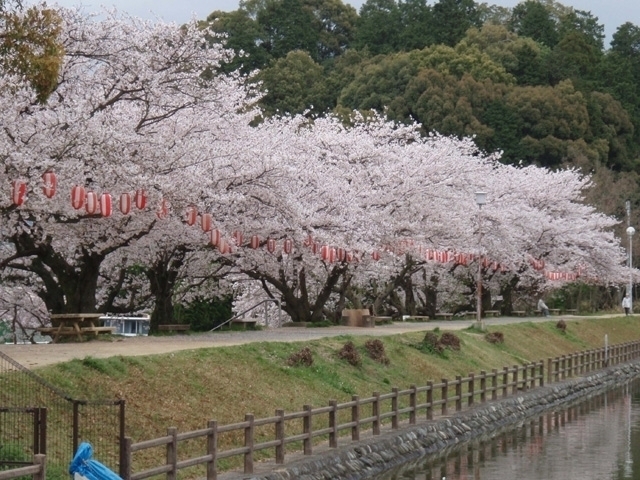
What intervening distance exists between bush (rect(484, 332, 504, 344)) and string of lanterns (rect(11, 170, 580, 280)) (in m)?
4.39

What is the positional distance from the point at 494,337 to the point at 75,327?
17233mm

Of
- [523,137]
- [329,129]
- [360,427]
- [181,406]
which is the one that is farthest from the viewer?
[523,137]

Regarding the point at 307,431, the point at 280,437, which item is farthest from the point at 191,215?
the point at 280,437

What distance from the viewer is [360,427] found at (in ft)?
70.4

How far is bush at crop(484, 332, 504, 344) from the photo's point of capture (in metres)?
38.1

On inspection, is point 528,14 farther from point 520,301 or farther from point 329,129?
point 329,129

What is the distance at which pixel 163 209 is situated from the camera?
25.0 metres

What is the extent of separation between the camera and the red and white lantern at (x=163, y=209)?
24.8 meters

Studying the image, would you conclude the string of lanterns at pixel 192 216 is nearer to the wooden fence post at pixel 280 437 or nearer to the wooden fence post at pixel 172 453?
the wooden fence post at pixel 280 437

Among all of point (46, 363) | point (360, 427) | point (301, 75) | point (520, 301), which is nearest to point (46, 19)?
point (46, 363)

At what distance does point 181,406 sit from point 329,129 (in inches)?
1032

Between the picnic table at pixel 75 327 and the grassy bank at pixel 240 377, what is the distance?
14.8 ft

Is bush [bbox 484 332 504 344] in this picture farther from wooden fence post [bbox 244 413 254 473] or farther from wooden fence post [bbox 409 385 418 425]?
wooden fence post [bbox 244 413 254 473]

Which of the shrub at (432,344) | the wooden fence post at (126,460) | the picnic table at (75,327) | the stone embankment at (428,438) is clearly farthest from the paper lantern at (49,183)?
the shrub at (432,344)
